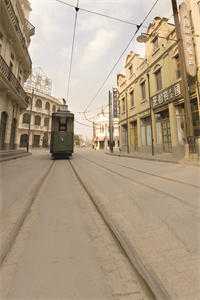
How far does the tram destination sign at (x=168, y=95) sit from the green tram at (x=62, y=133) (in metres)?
7.68

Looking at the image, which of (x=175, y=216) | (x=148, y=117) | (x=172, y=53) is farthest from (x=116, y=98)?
(x=175, y=216)

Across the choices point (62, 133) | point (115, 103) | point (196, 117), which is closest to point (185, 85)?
point (196, 117)

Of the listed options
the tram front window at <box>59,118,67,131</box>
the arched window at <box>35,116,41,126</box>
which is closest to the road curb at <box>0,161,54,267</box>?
the tram front window at <box>59,118,67,131</box>

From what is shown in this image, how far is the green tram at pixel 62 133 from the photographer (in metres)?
16.6

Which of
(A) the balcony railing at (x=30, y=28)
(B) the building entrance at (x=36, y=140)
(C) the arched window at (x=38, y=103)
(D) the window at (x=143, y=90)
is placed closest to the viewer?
(D) the window at (x=143, y=90)

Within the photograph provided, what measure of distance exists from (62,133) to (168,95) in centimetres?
905

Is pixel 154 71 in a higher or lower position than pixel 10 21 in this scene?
lower

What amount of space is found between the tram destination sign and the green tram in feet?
25.2

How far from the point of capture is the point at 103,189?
16.9ft

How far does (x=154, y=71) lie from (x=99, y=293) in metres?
20.3

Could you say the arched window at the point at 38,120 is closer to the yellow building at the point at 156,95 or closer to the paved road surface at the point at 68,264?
the yellow building at the point at 156,95

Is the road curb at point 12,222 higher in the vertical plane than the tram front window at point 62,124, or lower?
lower

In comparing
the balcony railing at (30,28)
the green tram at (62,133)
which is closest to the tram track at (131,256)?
the green tram at (62,133)

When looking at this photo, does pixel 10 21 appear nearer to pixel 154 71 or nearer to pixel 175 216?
pixel 154 71
